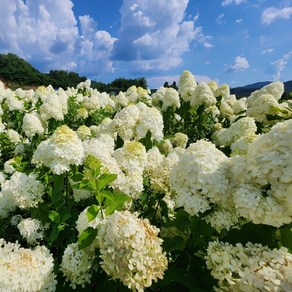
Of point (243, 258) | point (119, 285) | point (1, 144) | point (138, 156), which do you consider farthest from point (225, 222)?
point (1, 144)

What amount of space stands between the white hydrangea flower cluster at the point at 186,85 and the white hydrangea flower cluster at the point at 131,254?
5.38 meters

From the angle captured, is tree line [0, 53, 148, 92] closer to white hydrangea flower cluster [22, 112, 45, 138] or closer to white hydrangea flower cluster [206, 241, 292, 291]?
white hydrangea flower cluster [22, 112, 45, 138]

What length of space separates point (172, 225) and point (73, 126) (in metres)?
5.31

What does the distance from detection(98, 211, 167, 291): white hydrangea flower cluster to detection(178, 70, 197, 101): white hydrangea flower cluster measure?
5377 mm

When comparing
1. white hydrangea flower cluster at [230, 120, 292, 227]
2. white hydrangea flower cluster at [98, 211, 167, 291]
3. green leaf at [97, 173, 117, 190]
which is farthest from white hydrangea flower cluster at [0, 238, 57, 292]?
white hydrangea flower cluster at [230, 120, 292, 227]

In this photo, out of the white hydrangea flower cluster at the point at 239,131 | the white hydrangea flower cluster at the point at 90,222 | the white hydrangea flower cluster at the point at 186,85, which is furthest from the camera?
the white hydrangea flower cluster at the point at 186,85

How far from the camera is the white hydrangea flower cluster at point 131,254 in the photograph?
4.75 ft

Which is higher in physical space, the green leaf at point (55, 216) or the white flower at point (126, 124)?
the white flower at point (126, 124)

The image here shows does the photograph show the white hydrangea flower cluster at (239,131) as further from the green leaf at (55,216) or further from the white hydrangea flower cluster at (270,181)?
the white hydrangea flower cluster at (270,181)

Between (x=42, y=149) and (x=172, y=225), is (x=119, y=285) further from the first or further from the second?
(x=42, y=149)

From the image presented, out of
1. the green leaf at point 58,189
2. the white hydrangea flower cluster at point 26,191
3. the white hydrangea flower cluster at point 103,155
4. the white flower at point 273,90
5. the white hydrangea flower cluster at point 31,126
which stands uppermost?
the white hydrangea flower cluster at point 103,155

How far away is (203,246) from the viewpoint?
1.83m

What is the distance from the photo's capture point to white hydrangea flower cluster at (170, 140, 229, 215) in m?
1.59

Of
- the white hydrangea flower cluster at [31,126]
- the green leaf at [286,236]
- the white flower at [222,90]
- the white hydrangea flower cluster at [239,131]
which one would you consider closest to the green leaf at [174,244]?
the green leaf at [286,236]
